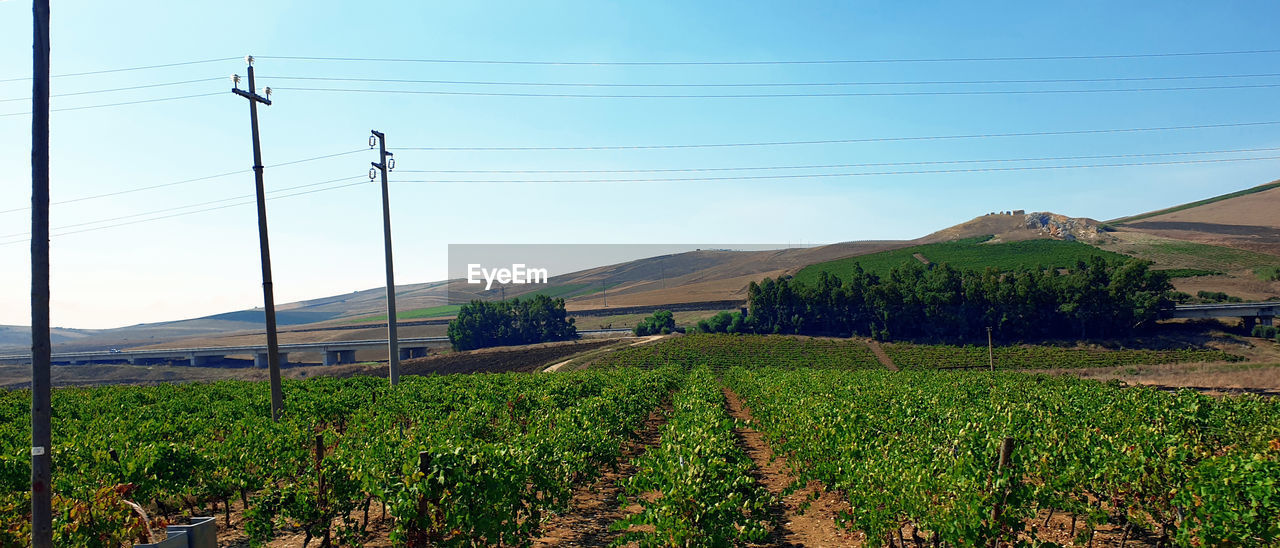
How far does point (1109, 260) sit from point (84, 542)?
142846 millimetres

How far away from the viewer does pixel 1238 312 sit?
7662cm

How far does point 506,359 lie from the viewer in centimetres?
8256

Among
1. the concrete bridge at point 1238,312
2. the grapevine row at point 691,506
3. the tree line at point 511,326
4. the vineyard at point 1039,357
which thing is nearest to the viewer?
the grapevine row at point 691,506

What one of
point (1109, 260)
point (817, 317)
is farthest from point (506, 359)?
point (1109, 260)

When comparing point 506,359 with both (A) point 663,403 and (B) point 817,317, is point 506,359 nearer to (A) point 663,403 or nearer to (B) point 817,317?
(B) point 817,317

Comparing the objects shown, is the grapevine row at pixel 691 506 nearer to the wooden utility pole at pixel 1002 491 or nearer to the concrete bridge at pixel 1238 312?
the wooden utility pole at pixel 1002 491

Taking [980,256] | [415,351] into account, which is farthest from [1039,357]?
[415,351]

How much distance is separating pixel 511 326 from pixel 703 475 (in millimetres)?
96446

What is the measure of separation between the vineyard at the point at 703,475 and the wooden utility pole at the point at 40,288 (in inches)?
62.0

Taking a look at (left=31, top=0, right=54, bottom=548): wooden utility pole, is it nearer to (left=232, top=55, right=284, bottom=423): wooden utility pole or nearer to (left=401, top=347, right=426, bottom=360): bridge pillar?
(left=232, top=55, right=284, bottom=423): wooden utility pole

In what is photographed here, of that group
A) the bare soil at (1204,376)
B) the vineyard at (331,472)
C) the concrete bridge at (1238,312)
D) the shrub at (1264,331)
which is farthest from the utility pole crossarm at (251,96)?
the shrub at (1264,331)

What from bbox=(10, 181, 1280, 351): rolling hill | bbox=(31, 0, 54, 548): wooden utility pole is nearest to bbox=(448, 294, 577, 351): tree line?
bbox=(10, 181, 1280, 351): rolling hill

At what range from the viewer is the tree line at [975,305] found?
7538 cm

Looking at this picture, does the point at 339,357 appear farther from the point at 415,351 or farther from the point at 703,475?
the point at 703,475
